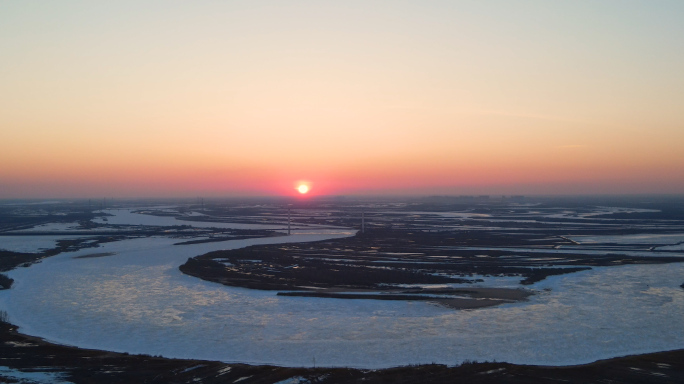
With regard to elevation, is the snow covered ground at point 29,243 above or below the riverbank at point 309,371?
above

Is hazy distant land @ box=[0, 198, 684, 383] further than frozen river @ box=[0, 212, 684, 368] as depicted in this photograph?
No

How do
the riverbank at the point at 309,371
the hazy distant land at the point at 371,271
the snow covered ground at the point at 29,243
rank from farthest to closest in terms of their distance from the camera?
the snow covered ground at the point at 29,243, the hazy distant land at the point at 371,271, the riverbank at the point at 309,371

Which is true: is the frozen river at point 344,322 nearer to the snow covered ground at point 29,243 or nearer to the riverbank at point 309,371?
the riverbank at point 309,371

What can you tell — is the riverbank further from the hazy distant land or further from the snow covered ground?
the snow covered ground

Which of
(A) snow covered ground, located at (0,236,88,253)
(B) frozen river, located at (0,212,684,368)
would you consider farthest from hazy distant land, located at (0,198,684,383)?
(B) frozen river, located at (0,212,684,368)

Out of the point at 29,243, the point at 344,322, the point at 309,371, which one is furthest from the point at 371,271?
the point at 29,243

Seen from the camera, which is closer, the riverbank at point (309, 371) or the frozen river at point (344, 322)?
the riverbank at point (309, 371)

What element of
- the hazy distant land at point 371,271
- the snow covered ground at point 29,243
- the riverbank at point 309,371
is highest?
the snow covered ground at point 29,243

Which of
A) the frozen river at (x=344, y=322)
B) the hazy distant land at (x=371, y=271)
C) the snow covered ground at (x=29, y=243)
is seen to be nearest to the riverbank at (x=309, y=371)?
the hazy distant land at (x=371, y=271)

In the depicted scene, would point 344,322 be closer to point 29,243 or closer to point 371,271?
point 371,271
